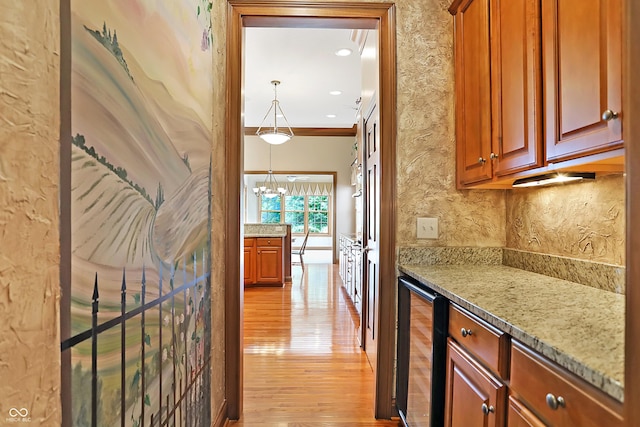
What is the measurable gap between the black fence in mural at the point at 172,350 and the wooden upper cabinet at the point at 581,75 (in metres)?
1.41

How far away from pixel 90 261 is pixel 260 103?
624 centimetres

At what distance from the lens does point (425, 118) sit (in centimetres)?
209

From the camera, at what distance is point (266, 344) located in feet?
10.8

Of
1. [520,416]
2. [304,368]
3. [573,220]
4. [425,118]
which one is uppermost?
[425,118]

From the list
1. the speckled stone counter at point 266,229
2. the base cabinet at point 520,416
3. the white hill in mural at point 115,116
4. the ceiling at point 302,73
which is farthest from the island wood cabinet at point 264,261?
the base cabinet at point 520,416

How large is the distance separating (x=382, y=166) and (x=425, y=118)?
0.37 m

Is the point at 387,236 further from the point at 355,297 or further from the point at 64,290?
the point at 355,297

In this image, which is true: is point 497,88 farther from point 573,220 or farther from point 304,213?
point 304,213

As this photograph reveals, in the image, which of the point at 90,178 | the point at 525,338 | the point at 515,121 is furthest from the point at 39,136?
the point at 515,121

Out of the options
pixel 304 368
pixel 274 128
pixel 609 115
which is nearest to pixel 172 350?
pixel 609 115

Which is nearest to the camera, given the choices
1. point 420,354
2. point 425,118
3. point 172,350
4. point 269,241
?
point 172,350

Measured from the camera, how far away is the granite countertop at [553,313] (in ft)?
2.39

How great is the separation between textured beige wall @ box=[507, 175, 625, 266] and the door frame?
0.67 m

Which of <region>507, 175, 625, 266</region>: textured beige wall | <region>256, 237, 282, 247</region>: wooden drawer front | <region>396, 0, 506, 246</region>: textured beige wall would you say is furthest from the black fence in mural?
<region>256, 237, 282, 247</region>: wooden drawer front
